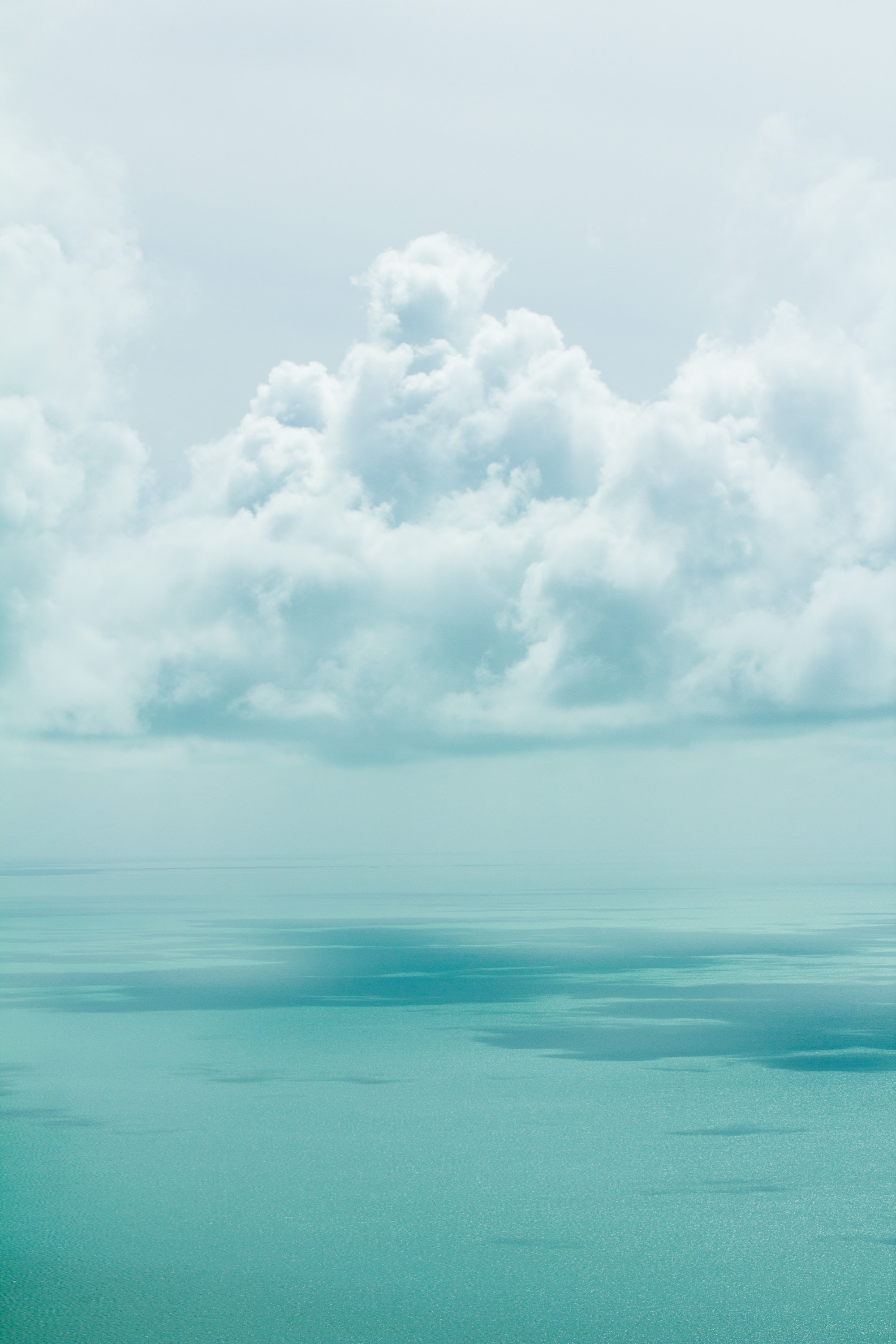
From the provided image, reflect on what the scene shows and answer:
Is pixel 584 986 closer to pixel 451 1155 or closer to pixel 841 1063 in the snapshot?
pixel 841 1063

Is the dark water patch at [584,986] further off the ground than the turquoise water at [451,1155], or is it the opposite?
the dark water patch at [584,986]

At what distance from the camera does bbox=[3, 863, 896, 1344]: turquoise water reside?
50.3ft

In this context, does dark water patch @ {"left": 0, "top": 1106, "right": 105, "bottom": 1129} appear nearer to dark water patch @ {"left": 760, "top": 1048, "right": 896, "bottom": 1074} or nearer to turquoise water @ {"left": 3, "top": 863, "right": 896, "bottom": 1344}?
turquoise water @ {"left": 3, "top": 863, "right": 896, "bottom": 1344}

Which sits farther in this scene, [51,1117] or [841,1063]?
[841,1063]

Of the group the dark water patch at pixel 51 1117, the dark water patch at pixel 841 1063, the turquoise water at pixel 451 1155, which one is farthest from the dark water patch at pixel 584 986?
the dark water patch at pixel 51 1117

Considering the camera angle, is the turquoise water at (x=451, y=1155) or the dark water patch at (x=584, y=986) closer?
the turquoise water at (x=451, y=1155)

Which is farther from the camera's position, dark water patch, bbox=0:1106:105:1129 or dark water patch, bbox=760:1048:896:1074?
dark water patch, bbox=760:1048:896:1074

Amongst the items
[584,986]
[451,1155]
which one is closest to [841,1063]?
[451,1155]

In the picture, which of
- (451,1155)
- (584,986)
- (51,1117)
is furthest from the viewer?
(584,986)

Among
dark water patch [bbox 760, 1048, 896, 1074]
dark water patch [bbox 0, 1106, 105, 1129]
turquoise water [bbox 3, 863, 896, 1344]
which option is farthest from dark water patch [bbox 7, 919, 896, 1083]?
dark water patch [bbox 0, 1106, 105, 1129]

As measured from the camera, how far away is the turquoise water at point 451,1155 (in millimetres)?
15336

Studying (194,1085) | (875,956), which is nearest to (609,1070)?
(194,1085)

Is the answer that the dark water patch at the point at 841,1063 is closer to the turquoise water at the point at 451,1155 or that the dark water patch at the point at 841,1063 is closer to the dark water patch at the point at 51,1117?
the turquoise water at the point at 451,1155

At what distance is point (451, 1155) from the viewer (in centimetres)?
2164
